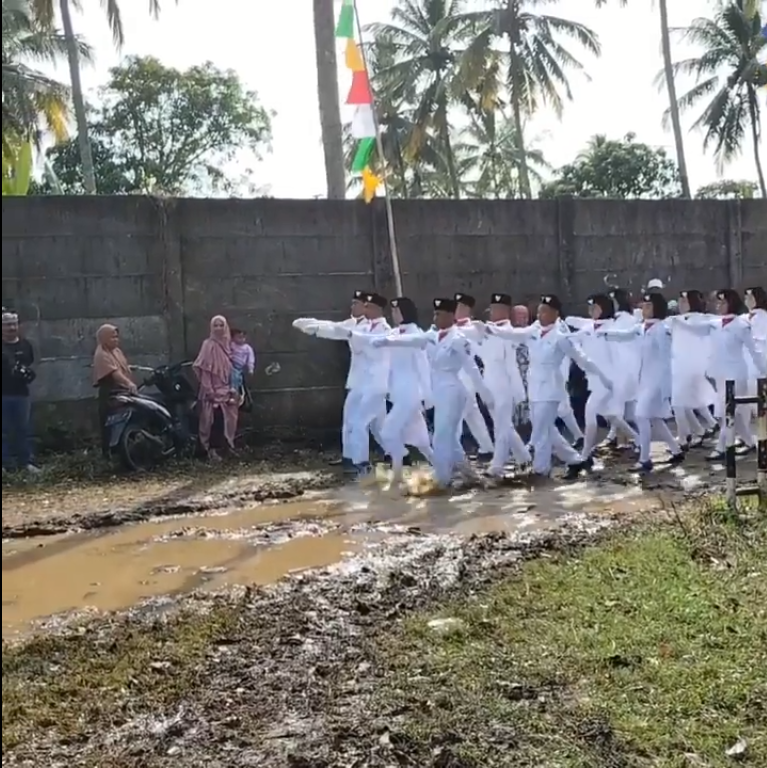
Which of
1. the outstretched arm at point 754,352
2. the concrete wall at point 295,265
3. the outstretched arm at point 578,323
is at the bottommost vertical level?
the outstretched arm at point 754,352

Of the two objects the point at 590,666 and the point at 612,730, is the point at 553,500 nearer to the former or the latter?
the point at 590,666

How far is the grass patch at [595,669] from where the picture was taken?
336 centimetres

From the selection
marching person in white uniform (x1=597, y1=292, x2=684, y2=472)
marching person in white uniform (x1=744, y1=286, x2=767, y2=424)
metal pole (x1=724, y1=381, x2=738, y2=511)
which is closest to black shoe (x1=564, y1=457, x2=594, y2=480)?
marching person in white uniform (x1=597, y1=292, x2=684, y2=472)

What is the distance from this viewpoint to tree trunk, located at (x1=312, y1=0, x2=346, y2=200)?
42.0 ft

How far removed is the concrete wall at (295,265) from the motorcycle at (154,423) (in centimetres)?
74

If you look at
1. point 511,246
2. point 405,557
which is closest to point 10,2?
point 405,557

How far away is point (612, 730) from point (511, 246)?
9.89m

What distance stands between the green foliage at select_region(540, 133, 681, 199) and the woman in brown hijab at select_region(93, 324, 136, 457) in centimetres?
2055

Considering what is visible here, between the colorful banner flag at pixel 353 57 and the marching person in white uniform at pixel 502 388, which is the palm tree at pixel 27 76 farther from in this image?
the marching person in white uniform at pixel 502 388

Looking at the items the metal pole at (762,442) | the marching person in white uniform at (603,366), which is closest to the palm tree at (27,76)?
the metal pole at (762,442)

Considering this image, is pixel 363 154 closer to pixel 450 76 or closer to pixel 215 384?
pixel 215 384

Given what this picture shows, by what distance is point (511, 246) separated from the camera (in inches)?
509

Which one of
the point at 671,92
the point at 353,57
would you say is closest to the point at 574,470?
the point at 353,57

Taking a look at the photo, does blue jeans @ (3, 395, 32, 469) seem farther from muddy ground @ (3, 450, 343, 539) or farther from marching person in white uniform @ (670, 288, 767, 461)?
marching person in white uniform @ (670, 288, 767, 461)
